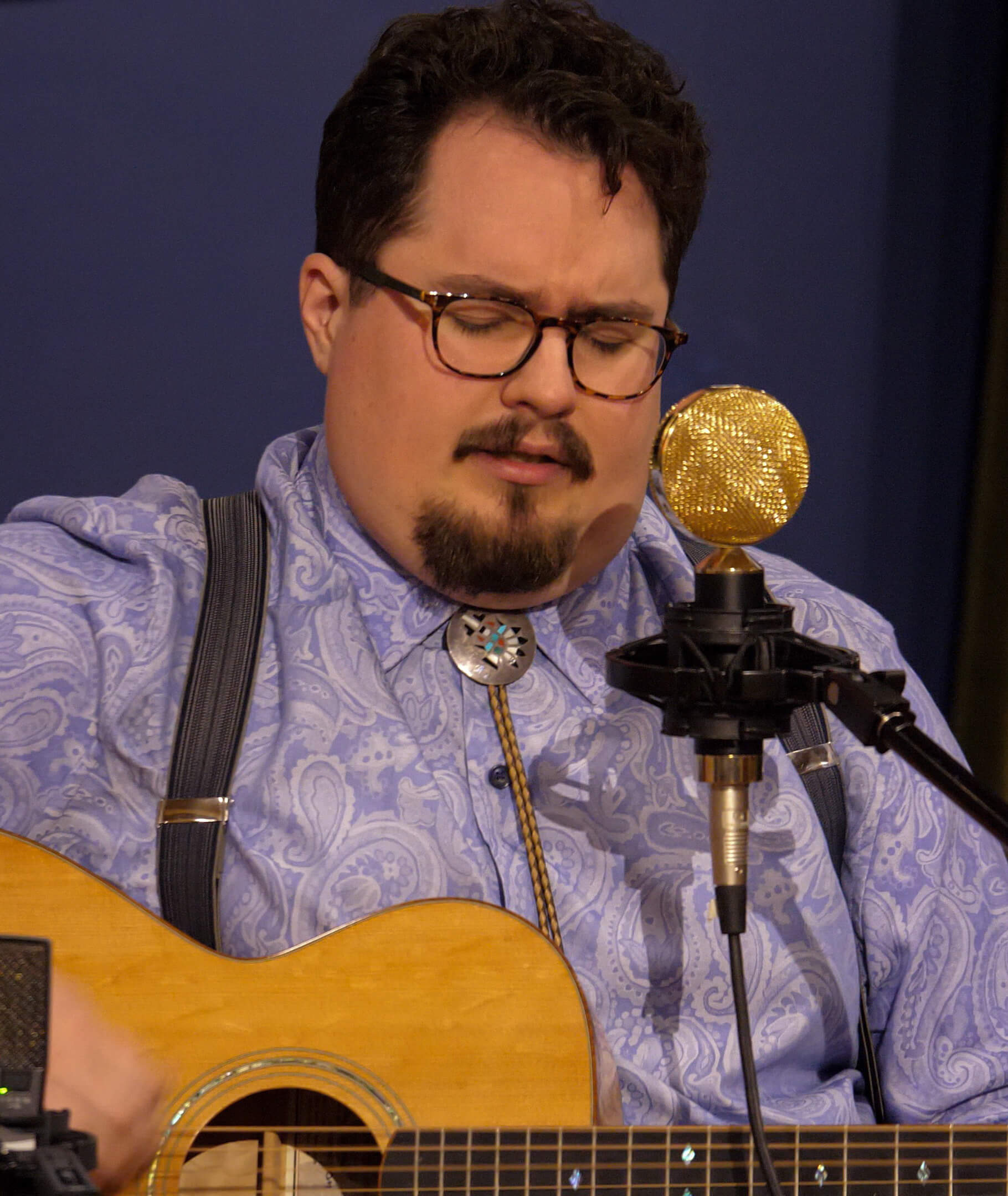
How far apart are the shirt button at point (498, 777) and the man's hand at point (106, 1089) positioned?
15.5 inches

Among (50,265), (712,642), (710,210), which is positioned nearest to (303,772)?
(712,642)

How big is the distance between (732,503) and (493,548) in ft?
1.20

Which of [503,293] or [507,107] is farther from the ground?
[507,107]

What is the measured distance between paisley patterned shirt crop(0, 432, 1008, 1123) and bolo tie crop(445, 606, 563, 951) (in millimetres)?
12

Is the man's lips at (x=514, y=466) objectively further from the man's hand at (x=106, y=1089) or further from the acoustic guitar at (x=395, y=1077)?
the man's hand at (x=106, y=1089)

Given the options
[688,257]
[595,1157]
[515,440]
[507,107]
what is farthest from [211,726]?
[688,257]

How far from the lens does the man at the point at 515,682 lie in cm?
121

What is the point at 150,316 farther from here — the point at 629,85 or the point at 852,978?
the point at 852,978

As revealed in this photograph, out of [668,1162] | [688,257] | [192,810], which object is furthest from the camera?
[688,257]

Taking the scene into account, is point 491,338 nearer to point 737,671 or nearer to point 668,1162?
point 737,671

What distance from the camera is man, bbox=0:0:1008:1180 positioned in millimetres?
1209

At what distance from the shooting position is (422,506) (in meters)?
1.29

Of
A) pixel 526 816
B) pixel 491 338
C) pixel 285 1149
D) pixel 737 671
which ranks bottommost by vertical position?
pixel 285 1149

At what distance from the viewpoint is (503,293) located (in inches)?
48.7
